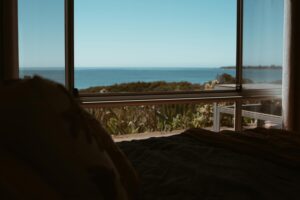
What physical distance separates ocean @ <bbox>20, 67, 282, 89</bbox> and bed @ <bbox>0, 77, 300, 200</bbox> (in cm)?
190

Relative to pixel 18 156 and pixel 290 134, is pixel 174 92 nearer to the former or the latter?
pixel 290 134

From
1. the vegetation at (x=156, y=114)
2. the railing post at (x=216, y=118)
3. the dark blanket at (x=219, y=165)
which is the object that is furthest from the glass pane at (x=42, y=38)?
the railing post at (x=216, y=118)

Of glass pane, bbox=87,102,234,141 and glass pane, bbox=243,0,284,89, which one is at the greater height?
glass pane, bbox=243,0,284,89

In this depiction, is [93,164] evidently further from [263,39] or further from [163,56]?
[163,56]

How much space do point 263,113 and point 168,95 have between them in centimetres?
111

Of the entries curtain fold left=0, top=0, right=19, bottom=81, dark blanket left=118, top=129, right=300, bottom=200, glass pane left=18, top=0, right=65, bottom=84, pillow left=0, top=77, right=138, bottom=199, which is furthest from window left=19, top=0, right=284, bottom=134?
pillow left=0, top=77, right=138, bottom=199

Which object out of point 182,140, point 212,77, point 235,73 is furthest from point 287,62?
point 182,140

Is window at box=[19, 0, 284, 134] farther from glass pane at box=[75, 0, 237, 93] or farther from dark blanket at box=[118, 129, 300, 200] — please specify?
dark blanket at box=[118, 129, 300, 200]

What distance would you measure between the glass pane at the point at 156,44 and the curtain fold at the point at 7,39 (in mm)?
844

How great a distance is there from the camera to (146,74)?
4492mm

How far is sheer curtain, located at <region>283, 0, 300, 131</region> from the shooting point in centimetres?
379

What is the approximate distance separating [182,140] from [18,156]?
1.43 meters

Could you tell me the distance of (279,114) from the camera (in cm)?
407

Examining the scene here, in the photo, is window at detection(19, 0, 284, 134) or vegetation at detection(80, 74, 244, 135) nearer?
window at detection(19, 0, 284, 134)
